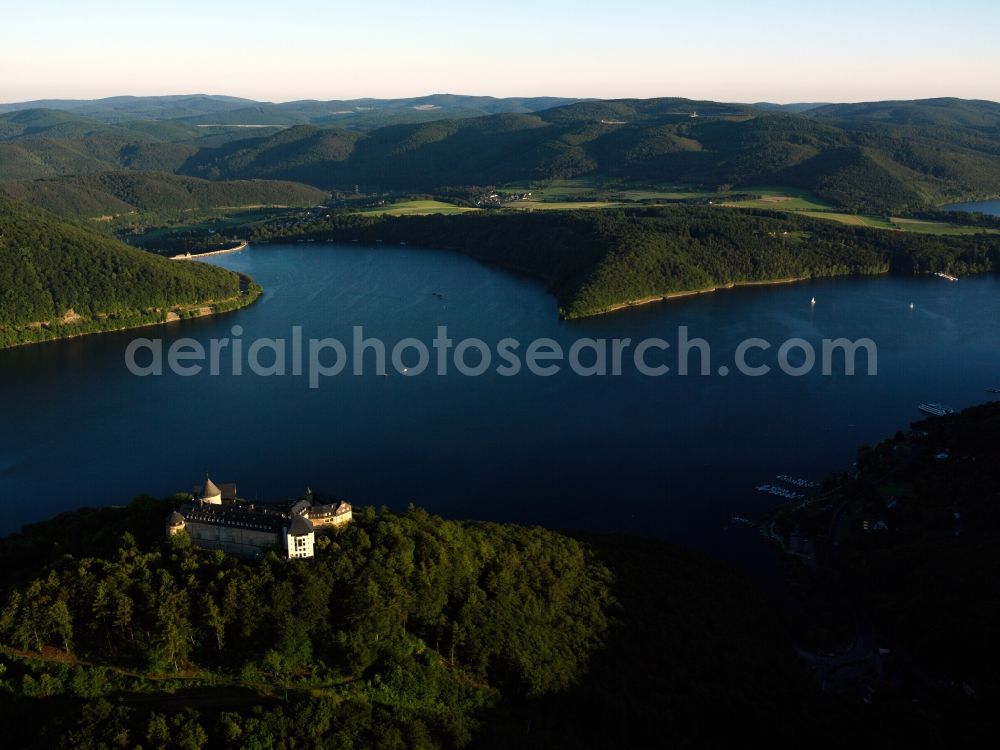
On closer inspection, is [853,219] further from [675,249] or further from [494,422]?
[494,422]

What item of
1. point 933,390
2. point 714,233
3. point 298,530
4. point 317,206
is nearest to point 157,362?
point 298,530

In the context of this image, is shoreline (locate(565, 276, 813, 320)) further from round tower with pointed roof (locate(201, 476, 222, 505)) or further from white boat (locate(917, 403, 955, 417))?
round tower with pointed roof (locate(201, 476, 222, 505))

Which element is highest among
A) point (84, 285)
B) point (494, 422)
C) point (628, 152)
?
point (628, 152)

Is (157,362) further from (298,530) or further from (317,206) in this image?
(317,206)

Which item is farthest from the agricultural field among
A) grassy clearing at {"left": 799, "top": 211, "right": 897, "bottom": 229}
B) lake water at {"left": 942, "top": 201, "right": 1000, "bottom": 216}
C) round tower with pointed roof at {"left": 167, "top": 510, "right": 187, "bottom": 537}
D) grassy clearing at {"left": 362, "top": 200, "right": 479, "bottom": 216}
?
round tower with pointed roof at {"left": 167, "top": 510, "right": 187, "bottom": 537}

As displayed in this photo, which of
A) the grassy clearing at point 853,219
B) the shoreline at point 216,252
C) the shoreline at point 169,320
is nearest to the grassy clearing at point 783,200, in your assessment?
the grassy clearing at point 853,219

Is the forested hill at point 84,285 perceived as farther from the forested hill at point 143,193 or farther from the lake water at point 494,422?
the forested hill at point 143,193

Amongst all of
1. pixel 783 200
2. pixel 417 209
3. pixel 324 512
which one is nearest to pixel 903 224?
pixel 783 200
